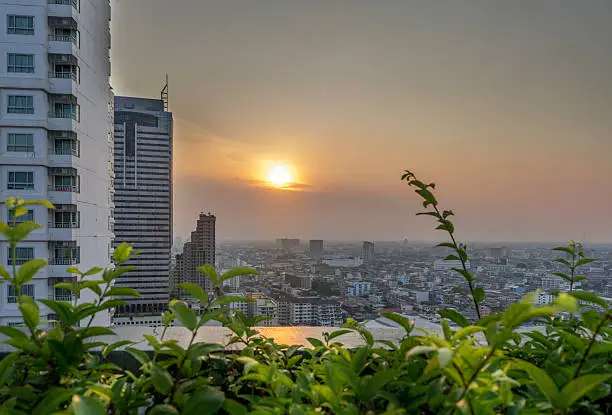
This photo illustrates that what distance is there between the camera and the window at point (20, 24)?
6238 mm

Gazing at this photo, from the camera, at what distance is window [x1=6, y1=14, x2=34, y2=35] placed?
6238 millimetres

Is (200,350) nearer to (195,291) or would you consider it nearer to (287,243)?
(195,291)

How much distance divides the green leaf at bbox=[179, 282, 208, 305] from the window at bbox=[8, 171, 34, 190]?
6673 millimetres

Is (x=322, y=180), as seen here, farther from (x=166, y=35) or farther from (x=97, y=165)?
(x=97, y=165)

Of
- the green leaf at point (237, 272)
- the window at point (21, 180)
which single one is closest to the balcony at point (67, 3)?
the window at point (21, 180)

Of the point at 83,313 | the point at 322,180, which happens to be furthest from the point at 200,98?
the point at 83,313

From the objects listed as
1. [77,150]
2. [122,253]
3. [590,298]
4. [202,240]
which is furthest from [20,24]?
[590,298]

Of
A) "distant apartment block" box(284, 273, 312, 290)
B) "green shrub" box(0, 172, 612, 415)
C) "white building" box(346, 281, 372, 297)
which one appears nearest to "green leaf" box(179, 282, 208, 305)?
"green shrub" box(0, 172, 612, 415)

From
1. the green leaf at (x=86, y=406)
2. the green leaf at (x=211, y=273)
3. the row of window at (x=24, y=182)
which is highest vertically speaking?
the row of window at (x=24, y=182)

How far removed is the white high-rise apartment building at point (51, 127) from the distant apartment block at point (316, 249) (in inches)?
155

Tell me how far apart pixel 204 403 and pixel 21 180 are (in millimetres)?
6897

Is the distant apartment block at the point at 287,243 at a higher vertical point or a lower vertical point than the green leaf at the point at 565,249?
lower

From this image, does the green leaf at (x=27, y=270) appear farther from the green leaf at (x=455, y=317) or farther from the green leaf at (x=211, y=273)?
the green leaf at (x=455, y=317)

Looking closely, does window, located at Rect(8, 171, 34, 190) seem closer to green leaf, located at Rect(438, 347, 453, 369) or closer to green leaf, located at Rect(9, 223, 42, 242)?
green leaf, located at Rect(9, 223, 42, 242)
